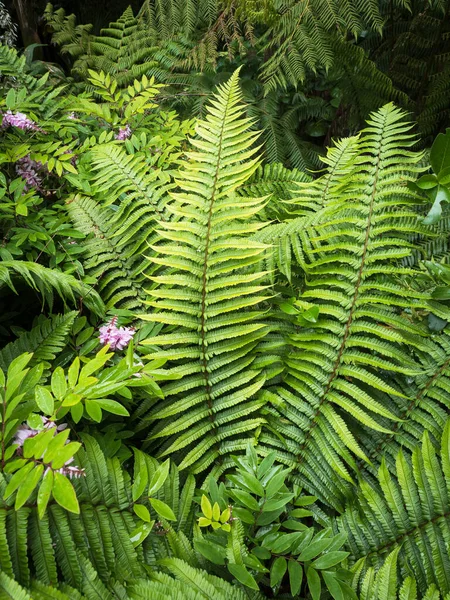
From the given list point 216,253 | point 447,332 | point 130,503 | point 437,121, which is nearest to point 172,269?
point 216,253

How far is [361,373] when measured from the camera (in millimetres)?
1226

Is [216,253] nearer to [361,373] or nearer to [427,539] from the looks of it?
[361,373]

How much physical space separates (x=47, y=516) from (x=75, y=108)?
1.61 meters

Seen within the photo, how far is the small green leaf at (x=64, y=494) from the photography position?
2.49 feet

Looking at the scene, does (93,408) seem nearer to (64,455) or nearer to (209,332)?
(64,455)

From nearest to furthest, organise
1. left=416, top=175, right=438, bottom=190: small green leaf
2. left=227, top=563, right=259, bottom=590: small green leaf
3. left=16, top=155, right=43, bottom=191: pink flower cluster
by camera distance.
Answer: left=227, top=563, right=259, bottom=590: small green leaf
left=416, top=175, right=438, bottom=190: small green leaf
left=16, top=155, right=43, bottom=191: pink flower cluster

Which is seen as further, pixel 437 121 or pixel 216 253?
pixel 437 121

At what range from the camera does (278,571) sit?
953 mm

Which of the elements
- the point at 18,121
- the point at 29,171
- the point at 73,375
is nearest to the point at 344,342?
the point at 73,375

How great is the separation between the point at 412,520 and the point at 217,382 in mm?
597

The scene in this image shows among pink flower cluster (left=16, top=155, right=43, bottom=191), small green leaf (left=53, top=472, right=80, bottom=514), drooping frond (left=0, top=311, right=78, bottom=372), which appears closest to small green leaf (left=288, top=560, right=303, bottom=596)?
small green leaf (left=53, top=472, right=80, bottom=514)

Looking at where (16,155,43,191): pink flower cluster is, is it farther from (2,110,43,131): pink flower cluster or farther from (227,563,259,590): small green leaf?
(227,563,259,590): small green leaf

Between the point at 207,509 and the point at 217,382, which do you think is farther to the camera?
the point at 217,382

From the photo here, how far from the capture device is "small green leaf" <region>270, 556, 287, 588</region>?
37.1 inches
